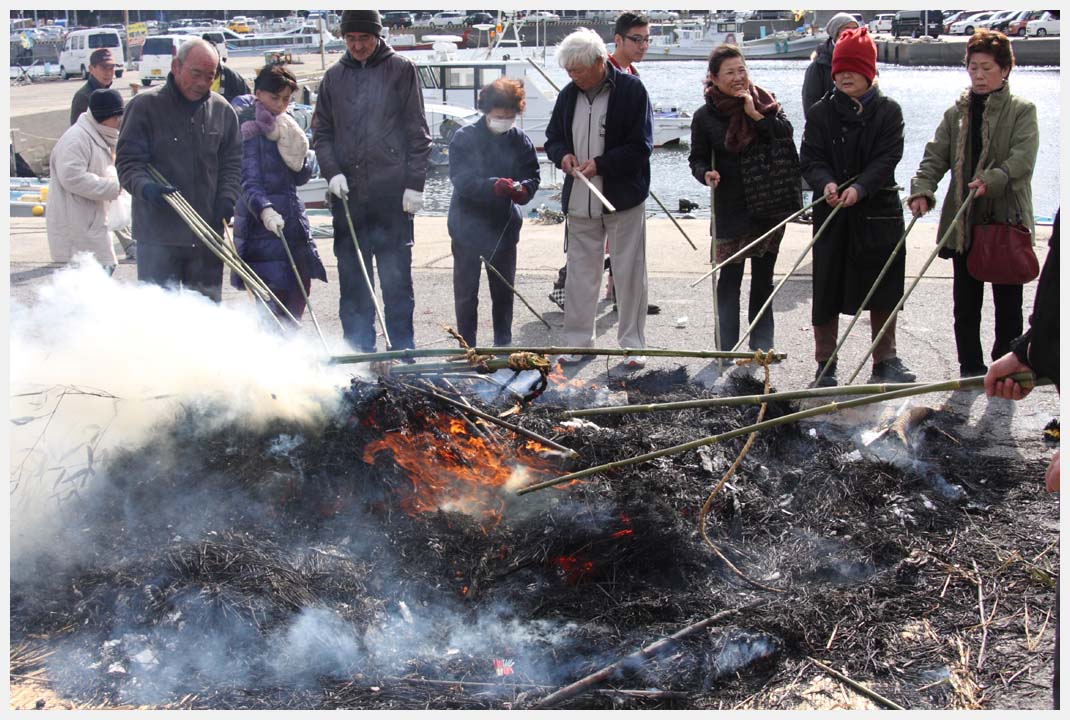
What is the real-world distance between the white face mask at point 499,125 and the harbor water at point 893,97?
4.95 meters

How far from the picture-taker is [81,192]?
278 inches

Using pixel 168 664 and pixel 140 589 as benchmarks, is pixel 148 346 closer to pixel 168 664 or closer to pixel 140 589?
pixel 140 589

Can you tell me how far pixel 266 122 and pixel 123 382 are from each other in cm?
244

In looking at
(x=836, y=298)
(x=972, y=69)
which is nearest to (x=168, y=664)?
(x=836, y=298)

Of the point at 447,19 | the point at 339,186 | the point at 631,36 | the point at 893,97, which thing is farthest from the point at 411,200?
the point at 447,19

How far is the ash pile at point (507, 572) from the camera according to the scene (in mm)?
3162

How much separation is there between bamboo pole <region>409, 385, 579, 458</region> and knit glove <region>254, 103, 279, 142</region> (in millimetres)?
2532

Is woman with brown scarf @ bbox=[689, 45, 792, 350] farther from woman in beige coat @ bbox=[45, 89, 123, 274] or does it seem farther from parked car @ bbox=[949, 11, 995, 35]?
parked car @ bbox=[949, 11, 995, 35]

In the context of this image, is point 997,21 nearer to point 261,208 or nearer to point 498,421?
point 261,208

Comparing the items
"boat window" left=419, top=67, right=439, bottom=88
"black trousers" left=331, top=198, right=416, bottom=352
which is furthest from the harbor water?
"black trousers" left=331, top=198, right=416, bottom=352

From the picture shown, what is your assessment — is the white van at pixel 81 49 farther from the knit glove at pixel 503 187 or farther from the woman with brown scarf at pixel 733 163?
the woman with brown scarf at pixel 733 163

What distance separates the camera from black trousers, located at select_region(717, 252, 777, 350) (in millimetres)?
6312

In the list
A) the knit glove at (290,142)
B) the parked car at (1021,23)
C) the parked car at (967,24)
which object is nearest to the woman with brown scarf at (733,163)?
the knit glove at (290,142)

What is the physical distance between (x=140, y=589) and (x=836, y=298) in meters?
4.43
